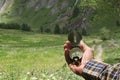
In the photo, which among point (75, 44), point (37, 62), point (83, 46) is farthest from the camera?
point (37, 62)

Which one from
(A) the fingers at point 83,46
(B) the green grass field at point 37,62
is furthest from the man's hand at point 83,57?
(B) the green grass field at point 37,62

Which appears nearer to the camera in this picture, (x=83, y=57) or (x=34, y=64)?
(x=83, y=57)

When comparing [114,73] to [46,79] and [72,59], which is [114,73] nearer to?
[72,59]

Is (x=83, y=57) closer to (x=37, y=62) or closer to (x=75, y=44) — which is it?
(x=75, y=44)

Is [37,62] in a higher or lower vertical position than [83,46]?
lower

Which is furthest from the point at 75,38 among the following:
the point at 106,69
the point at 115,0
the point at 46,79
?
the point at 115,0

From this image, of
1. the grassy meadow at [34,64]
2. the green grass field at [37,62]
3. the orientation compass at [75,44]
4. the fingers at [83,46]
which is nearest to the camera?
the orientation compass at [75,44]

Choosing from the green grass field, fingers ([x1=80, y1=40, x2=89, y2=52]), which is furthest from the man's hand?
the green grass field

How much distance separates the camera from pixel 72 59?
5.20 metres

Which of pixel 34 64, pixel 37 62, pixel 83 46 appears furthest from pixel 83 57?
pixel 37 62

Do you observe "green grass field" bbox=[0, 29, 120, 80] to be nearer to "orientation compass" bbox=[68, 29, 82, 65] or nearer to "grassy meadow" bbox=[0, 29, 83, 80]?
"grassy meadow" bbox=[0, 29, 83, 80]

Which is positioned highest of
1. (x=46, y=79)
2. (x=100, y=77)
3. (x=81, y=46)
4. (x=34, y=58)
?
(x=81, y=46)

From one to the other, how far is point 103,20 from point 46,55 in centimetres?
2927

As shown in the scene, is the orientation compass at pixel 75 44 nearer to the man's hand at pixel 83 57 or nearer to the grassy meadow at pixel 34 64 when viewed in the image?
the man's hand at pixel 83 57
